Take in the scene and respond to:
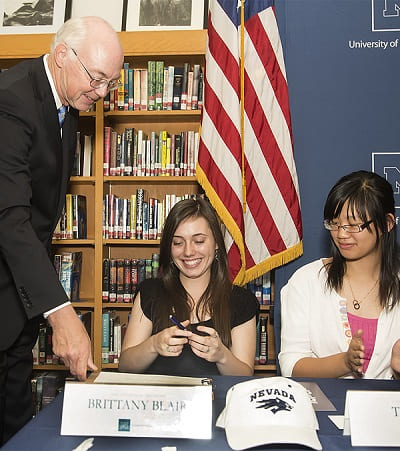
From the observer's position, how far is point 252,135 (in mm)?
2787

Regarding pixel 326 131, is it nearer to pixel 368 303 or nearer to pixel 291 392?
pixel 368 303

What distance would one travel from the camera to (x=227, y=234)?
278 cm

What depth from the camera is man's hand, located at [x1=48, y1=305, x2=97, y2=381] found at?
3.89ft

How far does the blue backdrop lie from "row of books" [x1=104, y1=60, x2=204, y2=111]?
1.85 ft

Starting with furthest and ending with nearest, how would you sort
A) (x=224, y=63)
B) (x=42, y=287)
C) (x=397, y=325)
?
(x=224, y=63) → (x=397, y=325) → (x=42, y=287)

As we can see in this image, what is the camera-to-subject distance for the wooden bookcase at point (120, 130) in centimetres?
310

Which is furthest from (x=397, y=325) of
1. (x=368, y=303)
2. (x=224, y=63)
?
(x=224, y=63)

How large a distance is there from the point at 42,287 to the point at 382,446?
2.60ft

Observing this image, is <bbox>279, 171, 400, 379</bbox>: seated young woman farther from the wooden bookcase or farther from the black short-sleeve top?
the wooden bookcase

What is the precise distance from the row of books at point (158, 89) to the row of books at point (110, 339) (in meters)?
1.26

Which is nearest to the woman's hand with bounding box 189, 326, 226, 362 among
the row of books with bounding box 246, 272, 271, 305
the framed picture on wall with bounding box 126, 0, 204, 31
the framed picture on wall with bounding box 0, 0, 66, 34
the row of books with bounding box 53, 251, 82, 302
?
the row of books with bounding box 246, 272, 271, 305

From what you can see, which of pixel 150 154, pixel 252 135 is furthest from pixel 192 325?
pixel 150 154

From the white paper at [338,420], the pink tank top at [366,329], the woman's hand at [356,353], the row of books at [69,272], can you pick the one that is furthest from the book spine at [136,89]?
the white paper at [338,420]

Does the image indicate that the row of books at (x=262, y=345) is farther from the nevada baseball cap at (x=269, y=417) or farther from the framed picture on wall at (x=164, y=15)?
the nevada baseball cap at (x=269, y=417)
